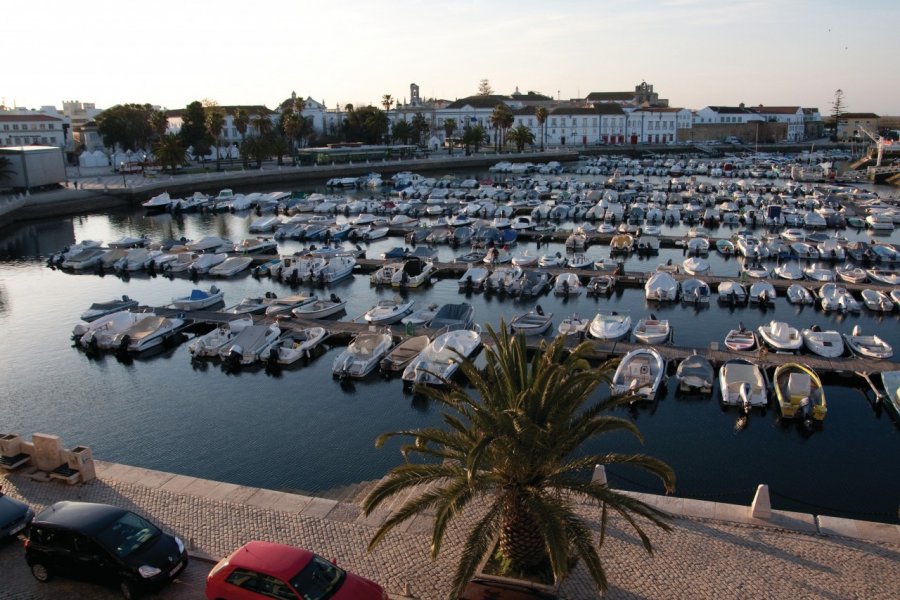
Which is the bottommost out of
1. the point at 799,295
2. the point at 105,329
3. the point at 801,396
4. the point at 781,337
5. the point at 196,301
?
the point at 801,396

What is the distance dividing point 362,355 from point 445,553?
16853 millimetres

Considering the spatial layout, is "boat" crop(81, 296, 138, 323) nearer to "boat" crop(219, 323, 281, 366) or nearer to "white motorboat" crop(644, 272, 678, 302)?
"boat" crop(219, 323, 281, 366)

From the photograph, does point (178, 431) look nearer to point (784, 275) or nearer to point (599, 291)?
point (599, 291)

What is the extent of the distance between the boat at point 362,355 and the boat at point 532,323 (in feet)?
20.6

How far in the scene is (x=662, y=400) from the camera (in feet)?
92.0

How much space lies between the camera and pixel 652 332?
108 feet

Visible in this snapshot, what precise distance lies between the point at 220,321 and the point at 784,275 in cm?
3459

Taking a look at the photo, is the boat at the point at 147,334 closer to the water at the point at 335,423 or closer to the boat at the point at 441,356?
the water at the point at 335,423

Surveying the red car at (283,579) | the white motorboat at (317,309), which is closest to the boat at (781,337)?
the white motorboat at (317,309)

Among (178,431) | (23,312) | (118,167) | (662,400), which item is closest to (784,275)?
(662,400)

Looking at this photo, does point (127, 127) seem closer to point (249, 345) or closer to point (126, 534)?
point (249, 345)

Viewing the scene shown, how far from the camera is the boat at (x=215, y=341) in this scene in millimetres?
33344

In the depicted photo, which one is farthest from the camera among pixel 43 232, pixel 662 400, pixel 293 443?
pixel 43 232

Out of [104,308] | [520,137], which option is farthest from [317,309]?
[520,137]
